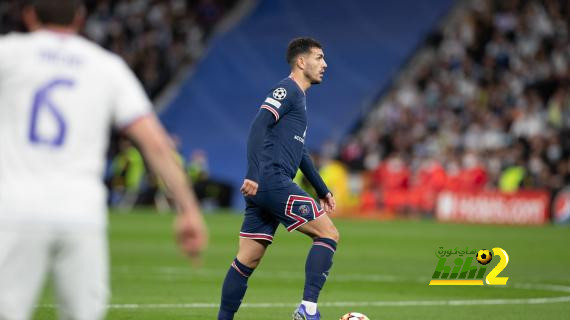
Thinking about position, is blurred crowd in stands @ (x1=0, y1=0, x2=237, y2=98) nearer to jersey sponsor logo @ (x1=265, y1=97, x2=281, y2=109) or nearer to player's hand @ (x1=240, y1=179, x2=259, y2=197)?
jersey sponsor logo @ (x1=265, y1=97, x2=281, y2=109)

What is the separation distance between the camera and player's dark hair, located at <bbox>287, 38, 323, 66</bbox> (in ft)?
31.3

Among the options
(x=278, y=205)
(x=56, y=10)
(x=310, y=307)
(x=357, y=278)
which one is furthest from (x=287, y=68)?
(x=56, y=10)

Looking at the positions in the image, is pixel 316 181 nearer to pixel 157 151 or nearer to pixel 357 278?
pixel 157 151

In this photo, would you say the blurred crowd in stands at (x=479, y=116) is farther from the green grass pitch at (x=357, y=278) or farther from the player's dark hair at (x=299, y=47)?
the player's dark hair at (x=299, y=47)

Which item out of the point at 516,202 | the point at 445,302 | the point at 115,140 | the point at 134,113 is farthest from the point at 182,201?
the point at 115,140

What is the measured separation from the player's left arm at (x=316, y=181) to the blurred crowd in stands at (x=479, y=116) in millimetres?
20499

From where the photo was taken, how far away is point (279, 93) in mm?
9086

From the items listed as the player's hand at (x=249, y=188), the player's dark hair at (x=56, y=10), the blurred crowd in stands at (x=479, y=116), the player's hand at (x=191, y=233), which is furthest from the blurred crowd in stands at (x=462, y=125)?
the player's dark hair at (x=56, y=10)

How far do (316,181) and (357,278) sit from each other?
17.9ft

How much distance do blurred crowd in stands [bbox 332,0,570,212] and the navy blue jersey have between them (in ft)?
69.3

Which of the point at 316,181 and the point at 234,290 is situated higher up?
the point at 316,181

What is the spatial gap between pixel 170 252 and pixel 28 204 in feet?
48.4

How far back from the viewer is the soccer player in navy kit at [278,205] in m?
8.96

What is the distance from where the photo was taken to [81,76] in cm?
496
